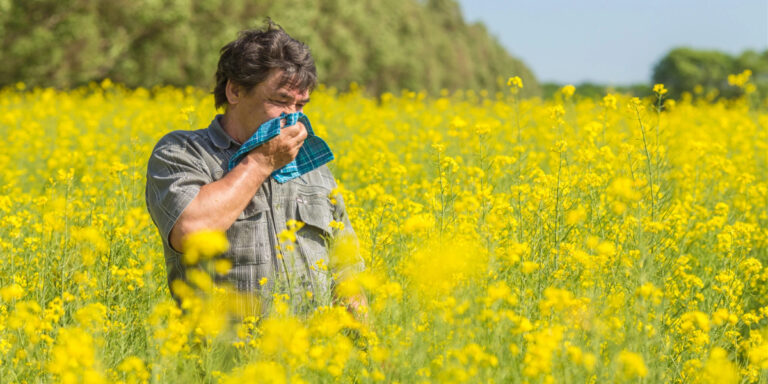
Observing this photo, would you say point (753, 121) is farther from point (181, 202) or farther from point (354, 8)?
point (354, 8)

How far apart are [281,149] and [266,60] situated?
1.28 ft

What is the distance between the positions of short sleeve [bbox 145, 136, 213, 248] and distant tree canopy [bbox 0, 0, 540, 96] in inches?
255

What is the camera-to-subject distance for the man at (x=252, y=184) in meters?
2.36

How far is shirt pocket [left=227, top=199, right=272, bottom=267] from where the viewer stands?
2502mm

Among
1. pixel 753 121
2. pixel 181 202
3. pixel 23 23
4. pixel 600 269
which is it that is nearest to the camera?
pixel 181 202

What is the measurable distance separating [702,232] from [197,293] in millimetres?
3007

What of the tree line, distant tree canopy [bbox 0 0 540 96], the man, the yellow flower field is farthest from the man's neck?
the tree line

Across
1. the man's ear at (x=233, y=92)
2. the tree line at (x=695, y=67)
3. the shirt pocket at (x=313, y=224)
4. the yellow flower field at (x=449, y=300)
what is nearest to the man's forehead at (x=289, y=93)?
the man's ear at (x=233, y=92)

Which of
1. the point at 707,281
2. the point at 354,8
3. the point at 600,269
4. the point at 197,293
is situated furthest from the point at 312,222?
the point at 354,8

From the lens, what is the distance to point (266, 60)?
103 inches

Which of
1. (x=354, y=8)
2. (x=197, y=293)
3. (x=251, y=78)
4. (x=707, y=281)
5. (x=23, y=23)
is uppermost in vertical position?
(x=354, y=8)

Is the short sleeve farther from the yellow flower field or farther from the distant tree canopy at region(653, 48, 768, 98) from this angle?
the distant tree canopy at region(653, 48, 768, 98)

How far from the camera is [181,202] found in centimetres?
234

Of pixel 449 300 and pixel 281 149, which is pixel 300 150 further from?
pixel 449 300
